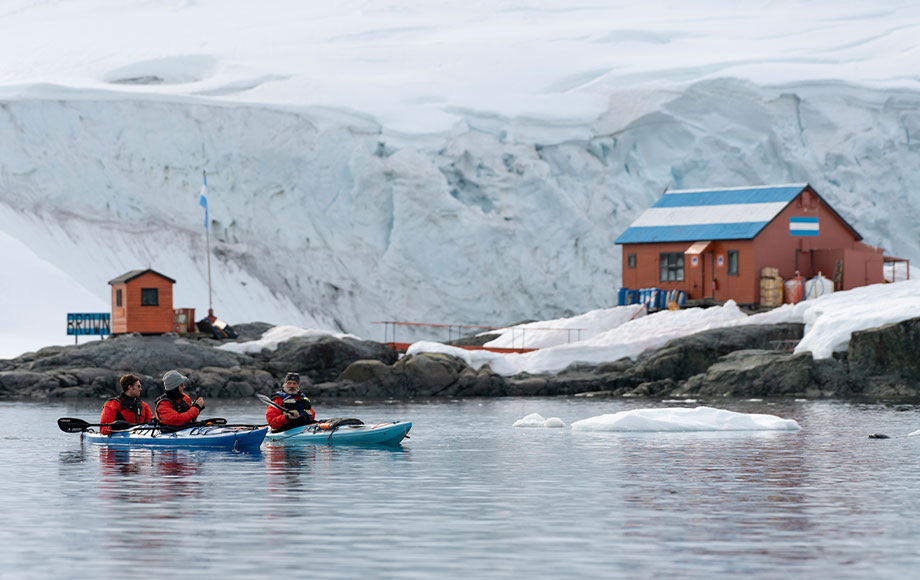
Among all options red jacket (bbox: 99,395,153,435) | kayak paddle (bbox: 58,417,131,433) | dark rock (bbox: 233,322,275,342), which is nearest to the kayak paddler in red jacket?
red jacket (bbox: 99,395,153,435)

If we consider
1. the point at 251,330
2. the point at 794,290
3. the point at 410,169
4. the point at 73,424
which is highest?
the point at 410,169

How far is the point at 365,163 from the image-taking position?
55.9 meters

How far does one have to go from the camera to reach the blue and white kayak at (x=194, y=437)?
21656 millimetres

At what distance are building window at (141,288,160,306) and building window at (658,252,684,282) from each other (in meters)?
17.3

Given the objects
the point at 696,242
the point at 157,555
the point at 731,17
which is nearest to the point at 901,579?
the point at 157,555

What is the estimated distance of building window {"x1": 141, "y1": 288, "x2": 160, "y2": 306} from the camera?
43812 millimetres

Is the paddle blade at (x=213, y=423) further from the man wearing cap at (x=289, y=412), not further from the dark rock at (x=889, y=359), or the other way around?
the dark rock at (x=889, y=359)

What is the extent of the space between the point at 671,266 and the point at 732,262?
2444 millimetres

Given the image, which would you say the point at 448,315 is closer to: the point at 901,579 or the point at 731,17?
the point at 731,17

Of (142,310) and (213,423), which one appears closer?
(213,423)

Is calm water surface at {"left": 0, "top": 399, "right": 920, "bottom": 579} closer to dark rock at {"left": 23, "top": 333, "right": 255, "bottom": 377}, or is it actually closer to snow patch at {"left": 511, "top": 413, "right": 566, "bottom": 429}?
snow patch at {"left": 511, "top": 413, "right": 566, "bottom": 429}

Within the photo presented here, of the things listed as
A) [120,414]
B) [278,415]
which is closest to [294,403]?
[278,415]

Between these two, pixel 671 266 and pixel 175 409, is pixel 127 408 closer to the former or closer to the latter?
pixel 175 409

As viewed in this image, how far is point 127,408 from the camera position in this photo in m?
22.8
